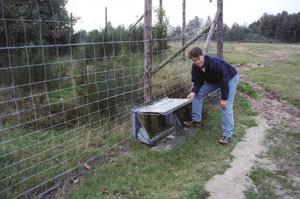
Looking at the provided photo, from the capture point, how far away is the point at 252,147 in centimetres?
388

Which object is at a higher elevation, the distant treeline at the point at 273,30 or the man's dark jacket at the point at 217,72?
the distant treeline at the point at 273,30

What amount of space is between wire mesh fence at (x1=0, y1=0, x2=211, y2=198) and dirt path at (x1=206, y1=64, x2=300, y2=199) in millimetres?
1483

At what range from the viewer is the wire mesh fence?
8.99ft

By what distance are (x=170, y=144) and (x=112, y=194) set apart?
4.61ft

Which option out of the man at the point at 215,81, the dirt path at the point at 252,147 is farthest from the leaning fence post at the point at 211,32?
the dirt path at the point at 252,147

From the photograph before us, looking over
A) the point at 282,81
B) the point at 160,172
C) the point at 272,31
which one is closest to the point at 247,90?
the point at 282,81

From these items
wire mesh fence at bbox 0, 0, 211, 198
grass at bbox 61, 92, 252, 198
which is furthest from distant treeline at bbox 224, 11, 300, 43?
grass at bbox 61, 92, 252, 198

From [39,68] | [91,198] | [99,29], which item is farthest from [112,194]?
[99,29]

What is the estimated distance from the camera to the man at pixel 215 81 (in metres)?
3.78

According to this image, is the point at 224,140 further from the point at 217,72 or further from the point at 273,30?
the point at 273,30

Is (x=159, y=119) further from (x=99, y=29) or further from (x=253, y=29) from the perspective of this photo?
(x=253, y=29)

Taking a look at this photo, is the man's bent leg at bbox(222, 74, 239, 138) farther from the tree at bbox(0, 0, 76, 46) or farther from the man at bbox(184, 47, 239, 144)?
the tree at bbox(0, 0, 76, 46)

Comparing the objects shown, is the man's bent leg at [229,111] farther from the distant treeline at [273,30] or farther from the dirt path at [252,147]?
the distant treeline at [273,30]

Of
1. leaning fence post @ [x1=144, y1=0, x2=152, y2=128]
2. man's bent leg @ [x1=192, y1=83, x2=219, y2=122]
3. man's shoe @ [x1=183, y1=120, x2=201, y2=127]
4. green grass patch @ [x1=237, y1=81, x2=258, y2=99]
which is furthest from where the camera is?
green grass patch @ [x1=237, y1=81, x2=258, y2=99]
